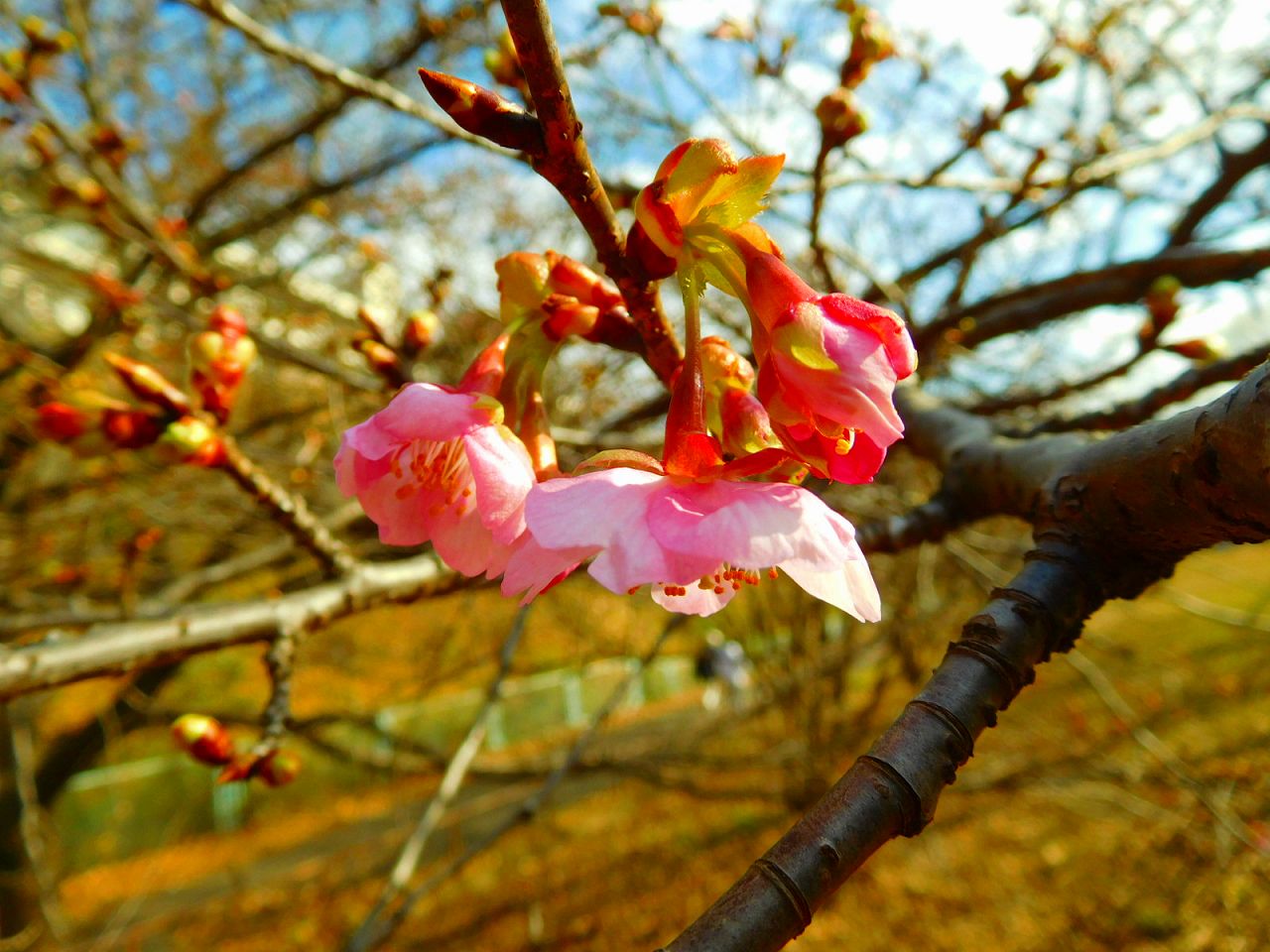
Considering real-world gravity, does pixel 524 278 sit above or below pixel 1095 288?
above

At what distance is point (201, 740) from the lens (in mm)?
1098

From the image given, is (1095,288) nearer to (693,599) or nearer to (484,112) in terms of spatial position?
(693,599)

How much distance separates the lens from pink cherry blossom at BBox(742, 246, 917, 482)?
620 millimetres

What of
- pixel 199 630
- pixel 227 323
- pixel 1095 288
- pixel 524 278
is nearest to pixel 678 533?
pixel 524 278

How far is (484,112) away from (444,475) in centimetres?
44

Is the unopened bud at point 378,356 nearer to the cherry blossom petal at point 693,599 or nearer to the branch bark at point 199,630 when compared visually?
the branch bark at point 199,630

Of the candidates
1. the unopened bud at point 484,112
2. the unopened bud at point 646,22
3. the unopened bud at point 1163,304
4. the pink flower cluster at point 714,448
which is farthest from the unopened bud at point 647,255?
the unopened bud at point 646,22

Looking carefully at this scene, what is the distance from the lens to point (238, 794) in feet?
28.5

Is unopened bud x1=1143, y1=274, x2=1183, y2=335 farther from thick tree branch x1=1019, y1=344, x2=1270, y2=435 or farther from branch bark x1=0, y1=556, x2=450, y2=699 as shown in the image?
branch bark x1=0, y1=556, x2=450, y2=699

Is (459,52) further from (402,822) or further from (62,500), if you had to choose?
(402,822)

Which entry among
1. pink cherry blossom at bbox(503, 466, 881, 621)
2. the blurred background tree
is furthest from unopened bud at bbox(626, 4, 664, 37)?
pink cherry blossom at bbox(503, 466, 881, 621)

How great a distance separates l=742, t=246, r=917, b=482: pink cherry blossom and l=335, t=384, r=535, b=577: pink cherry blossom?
26 centimetres

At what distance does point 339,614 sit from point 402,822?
7200 millimetres

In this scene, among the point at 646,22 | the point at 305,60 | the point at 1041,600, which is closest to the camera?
the point at 1041,600
